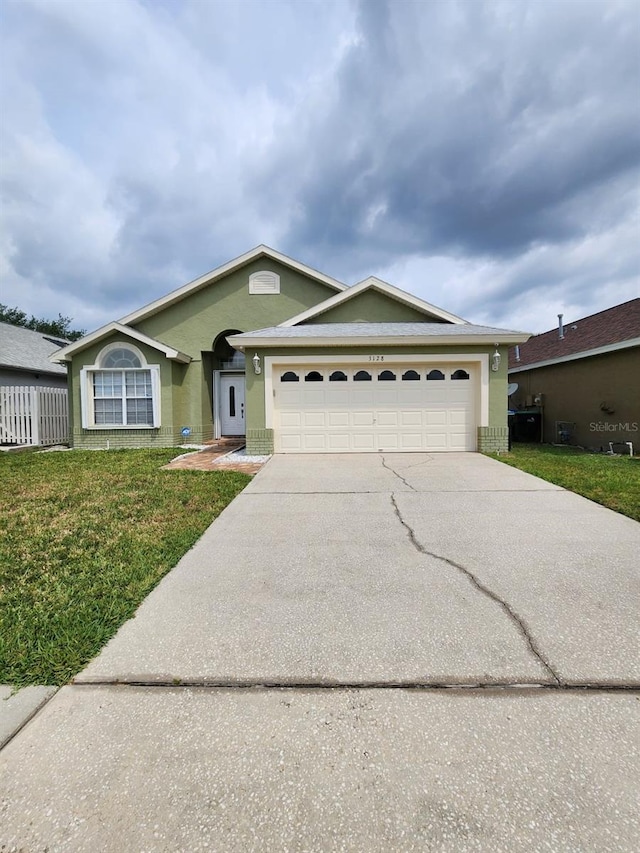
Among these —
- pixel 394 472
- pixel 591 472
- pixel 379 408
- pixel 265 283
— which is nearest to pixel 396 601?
pixel 394 472

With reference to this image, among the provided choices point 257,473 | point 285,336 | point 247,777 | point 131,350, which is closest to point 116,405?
point 131,350

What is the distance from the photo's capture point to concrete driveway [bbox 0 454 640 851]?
1533mm

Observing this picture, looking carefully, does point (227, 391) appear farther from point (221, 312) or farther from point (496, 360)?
point (496, 360)

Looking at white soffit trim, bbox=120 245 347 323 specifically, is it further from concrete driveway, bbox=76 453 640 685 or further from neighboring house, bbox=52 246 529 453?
concrete driveway, bbox=76 453 640 685

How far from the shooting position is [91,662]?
96.0 inches

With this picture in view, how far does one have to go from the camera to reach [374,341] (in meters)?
10.5

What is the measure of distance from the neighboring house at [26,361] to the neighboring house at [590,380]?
18.9m

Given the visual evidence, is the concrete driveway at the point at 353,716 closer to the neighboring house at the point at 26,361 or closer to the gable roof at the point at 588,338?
the gable roof at the point at 588,338

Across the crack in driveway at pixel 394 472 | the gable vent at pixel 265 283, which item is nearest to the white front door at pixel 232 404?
the gable vent at pixel 265 283

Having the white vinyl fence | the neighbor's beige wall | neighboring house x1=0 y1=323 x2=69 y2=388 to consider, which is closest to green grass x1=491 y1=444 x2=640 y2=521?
the neighbor's beige wall

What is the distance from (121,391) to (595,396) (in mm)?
14966

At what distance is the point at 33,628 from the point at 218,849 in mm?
2017

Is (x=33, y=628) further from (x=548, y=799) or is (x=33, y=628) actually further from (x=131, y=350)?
(x=131, y=350)

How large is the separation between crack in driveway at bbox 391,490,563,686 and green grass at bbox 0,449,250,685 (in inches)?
96.1
